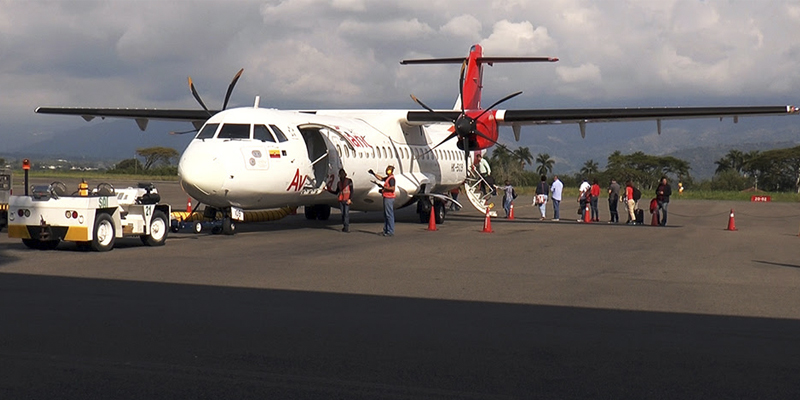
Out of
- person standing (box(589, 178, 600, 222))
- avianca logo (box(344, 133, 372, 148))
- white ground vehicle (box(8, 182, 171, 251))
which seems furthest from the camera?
person standing (box(589, 178, 600, 222))

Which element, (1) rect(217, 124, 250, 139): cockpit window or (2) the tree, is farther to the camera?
(2) the tree

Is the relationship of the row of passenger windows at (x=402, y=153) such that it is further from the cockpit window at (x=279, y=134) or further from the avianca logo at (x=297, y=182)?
the cockpit window at (x=279, y=134)

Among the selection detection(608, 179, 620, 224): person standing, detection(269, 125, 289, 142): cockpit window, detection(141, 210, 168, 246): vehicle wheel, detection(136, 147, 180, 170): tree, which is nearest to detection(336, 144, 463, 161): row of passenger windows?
detection(269, 125, 289, 142): cockpit window

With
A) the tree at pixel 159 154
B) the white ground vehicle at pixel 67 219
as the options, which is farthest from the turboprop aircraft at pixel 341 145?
the tree at pixel 159 154

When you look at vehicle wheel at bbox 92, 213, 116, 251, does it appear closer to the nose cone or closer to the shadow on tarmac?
the nose cone

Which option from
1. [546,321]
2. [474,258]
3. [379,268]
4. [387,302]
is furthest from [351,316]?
[474,258]

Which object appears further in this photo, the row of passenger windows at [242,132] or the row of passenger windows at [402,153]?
the row of passenger windows at [402,153]

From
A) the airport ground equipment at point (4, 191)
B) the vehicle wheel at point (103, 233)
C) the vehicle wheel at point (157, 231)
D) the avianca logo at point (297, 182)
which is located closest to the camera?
the vehicle wheel at point (103, 233)

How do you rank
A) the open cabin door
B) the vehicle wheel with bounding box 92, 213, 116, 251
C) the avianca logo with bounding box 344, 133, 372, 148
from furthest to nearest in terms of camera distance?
1. the avianca logo with bounding box 344, 133, 372, 148
2. the open cabin door
3. the vehicle wheel with bounding box 92, 213, 116, 251

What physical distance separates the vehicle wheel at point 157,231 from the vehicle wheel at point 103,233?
0.98 m

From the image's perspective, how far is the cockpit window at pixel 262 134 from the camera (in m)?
19.3

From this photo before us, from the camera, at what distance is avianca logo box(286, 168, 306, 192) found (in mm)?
19906

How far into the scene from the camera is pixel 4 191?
19.7 metres

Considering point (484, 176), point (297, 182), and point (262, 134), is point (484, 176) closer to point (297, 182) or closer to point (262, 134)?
point (297, 182)
